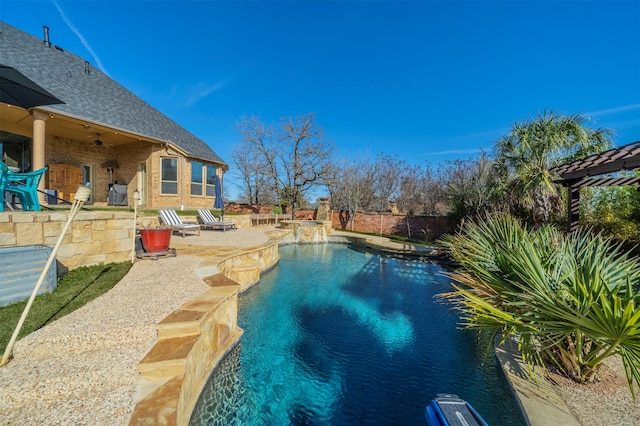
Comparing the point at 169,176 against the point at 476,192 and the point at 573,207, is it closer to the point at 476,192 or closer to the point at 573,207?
the point at 476,192

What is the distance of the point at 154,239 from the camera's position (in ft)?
19.7

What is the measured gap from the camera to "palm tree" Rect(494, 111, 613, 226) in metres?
8.66

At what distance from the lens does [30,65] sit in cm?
1073

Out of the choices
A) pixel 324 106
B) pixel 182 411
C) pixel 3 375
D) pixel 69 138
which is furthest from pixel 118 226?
pixel 324 106

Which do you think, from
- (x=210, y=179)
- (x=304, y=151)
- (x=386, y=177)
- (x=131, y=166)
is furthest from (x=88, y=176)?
(x=386, y=177)

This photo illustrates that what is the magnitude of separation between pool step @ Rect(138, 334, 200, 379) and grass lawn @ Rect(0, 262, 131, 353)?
1.43 m

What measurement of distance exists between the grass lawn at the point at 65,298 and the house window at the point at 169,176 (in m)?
10.3

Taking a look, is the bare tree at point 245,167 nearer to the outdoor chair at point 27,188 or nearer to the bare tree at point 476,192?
the bare tree at point 476,192

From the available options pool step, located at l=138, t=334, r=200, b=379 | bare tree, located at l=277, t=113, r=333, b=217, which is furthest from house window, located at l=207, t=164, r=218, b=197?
pool step, located at l=138, t=334, r=200, b=379

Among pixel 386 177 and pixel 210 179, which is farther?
pixel 386 177

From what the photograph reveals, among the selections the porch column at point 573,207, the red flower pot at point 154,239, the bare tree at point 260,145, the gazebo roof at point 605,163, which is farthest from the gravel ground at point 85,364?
the bare tree at point 260,145

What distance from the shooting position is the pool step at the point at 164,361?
96.7 inches

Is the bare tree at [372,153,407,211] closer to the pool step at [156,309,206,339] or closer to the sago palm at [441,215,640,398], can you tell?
the sago palm at [441,215,640,398]

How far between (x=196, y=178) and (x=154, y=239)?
1097cm
